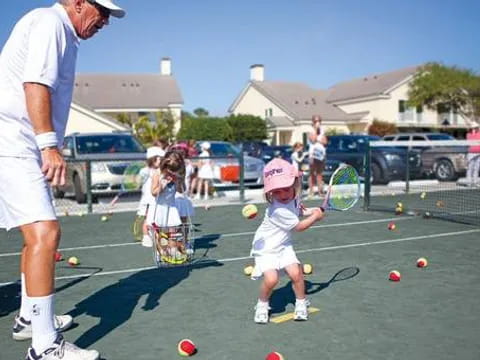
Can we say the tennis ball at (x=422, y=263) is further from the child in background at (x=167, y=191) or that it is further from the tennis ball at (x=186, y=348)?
the tennis ball at (x=186, y=348)

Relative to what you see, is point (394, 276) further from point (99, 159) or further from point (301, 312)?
point (99, 159)

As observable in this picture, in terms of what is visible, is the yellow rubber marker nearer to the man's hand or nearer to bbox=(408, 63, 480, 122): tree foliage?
the man's hand

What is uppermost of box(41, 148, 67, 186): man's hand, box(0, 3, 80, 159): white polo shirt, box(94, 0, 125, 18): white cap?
box(94, 0, 125, 18): white cap

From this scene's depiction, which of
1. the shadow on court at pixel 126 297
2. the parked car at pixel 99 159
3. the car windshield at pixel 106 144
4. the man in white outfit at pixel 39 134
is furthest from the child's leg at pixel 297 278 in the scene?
the car windshield at pixel 106 144

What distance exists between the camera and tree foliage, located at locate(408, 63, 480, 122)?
4872 centimetres

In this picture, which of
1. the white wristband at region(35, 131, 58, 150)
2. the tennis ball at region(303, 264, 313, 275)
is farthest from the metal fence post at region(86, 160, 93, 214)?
the white wristband at region(35, 131, 58, 150)

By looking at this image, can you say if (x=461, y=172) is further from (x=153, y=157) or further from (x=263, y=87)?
(x=263, y=87)

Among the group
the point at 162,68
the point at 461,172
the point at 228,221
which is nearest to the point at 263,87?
the point at 162,68

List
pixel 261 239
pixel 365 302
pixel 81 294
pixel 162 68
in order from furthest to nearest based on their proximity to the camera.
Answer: pixel 162 68 < pixel 81 294 < pixel 365 302 < pixel 261 239

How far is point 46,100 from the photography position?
11.0 feet

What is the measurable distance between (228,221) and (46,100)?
7995mm

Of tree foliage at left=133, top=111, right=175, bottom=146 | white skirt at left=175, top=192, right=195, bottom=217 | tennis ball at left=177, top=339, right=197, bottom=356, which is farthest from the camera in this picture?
tree foliage at left=133, top=111, right=175, bottom=146

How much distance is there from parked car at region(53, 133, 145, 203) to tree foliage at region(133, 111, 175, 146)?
2290cm

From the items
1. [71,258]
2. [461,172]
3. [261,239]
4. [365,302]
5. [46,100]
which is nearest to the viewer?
[46,100]
